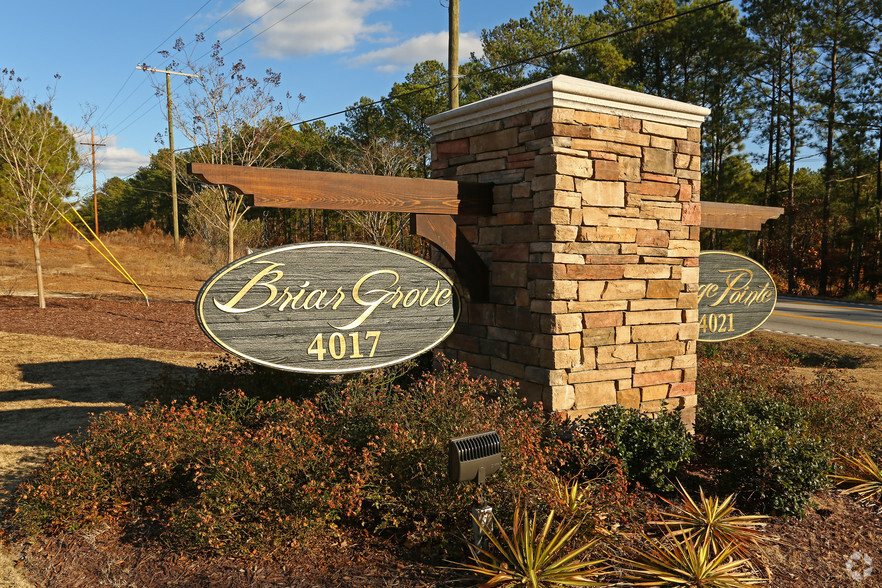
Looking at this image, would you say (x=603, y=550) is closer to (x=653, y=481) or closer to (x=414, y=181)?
(x=653, y=481)

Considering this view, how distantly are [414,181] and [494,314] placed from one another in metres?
1.44

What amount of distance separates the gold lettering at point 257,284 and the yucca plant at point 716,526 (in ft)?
10.3

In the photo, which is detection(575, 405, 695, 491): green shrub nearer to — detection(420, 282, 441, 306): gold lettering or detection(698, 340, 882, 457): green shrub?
detection(698, 340, 882, 457): green shrub

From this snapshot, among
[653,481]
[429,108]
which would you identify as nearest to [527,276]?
[653,481]

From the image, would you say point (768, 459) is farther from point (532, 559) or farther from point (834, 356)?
point (834, 356)

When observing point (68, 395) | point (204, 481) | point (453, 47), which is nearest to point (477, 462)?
point (204, 481)

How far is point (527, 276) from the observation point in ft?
16.4

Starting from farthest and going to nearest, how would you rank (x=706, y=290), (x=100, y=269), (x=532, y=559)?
(x=100, y=269), (x=706, y=290), (x=532, y=559)

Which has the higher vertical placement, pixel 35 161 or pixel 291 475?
pixel 35 161

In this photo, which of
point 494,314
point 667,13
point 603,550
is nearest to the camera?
point 603,550

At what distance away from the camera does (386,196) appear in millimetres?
4777

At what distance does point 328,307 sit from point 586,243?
2.22 metres

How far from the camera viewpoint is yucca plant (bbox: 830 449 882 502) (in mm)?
4625

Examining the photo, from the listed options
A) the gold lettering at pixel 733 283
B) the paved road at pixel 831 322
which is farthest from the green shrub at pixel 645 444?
the paved road at pixel 831 322
